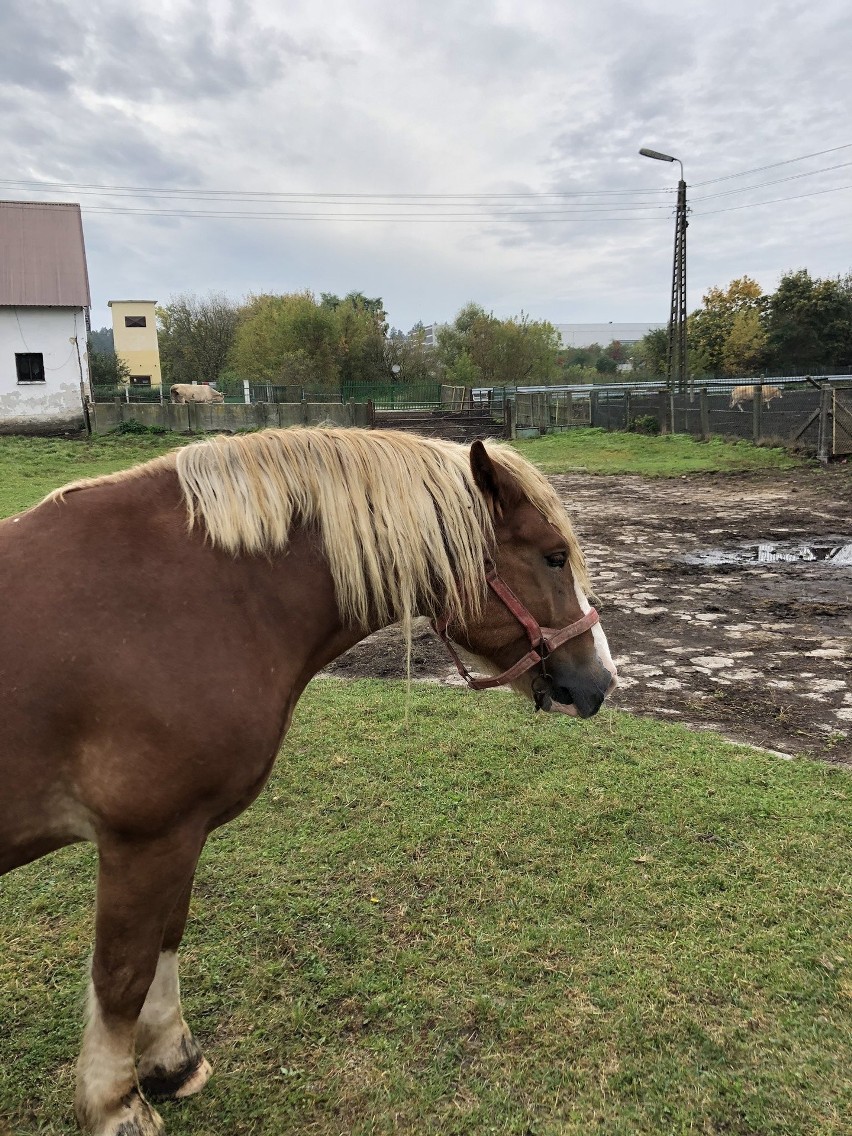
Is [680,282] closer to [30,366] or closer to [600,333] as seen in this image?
[30,366]

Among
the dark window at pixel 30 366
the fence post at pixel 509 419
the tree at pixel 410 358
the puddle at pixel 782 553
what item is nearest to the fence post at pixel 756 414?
the fence post at pixel 509 419

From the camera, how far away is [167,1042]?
1.97 meters

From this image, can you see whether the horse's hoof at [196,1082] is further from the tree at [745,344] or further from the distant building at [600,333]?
the distant building at [600,333]

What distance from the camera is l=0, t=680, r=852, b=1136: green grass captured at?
75.2 inches

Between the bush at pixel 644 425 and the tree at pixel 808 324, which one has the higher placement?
the tree at pixel 808 324

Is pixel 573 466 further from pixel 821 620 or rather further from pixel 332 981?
pixel 332 981

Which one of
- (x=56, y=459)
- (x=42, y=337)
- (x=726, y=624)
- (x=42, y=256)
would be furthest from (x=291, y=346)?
(x=726, y=624)

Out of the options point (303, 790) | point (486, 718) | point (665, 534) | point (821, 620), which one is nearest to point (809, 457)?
point (665, 534)

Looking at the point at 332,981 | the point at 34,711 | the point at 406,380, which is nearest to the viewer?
the point at 34,711

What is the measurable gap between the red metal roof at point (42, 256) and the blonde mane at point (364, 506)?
24377 mm

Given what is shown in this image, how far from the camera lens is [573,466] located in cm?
1686

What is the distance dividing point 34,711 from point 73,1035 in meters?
1.30

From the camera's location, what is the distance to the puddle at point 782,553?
780cm

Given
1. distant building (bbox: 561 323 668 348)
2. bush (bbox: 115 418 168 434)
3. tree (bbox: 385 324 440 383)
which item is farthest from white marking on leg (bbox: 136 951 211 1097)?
distant building (bbox: 561 323 668 348)
